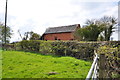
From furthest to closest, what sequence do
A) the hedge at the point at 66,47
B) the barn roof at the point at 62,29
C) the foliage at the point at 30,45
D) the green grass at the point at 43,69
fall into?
the barn roof at the point at 62,29, the foliage at the point at 30,45, the hedge at the point at 66,47, the green grass at the point at 43,69

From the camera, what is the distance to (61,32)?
3266cm

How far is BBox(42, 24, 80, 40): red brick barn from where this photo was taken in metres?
30.4

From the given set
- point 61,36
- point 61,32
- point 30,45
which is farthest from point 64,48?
point 61,32

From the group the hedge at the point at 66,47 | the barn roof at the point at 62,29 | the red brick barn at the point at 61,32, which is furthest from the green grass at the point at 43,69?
the barn roof at the point at 62,29

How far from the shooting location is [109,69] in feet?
10.7

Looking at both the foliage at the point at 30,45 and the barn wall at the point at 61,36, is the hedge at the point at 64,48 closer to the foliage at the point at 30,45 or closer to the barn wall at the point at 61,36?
the foliage at the point at 30,45

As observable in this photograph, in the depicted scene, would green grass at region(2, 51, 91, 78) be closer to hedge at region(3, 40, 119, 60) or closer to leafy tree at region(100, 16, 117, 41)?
hedge at region(3, 40, 119, 60)

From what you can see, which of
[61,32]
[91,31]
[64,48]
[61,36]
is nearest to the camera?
[64,48]

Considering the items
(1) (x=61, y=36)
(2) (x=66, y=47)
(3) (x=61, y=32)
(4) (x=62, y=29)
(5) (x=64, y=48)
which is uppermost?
(4) (x=62, y=29)

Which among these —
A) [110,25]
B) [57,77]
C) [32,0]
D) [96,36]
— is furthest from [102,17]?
[57,77]

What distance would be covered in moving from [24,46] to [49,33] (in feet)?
60.2

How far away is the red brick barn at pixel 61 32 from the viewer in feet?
99.8

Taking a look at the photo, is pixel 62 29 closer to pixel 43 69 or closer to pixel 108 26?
pixel 108 26

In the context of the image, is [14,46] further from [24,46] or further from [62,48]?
[62,48]
